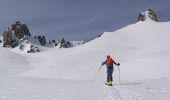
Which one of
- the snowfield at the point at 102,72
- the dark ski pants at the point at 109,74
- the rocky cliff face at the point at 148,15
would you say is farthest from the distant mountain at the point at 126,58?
the rocky cliff face at the point at 148,15

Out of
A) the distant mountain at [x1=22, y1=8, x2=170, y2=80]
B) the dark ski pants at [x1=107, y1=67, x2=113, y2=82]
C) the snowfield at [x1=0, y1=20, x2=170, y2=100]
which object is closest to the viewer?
the snowfield at [x1=0, y1=20, x2=170, y2=100]

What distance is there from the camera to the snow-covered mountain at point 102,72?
19906 millimetres

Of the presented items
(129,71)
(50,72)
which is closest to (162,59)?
(129,71)

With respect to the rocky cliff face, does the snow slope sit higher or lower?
lower

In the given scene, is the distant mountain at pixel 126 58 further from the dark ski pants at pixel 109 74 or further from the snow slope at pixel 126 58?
the dark ski pants at pixel 109 74

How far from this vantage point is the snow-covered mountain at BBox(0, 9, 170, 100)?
19.9m

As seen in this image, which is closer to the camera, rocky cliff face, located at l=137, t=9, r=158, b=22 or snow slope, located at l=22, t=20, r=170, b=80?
snow slope, located at l=22, t=20, r=170, b=80

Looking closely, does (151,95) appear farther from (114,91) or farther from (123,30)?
(123,30)


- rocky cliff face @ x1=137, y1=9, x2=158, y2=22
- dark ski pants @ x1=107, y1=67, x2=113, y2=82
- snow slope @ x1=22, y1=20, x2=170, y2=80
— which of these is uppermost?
rocky cliff face @ x1=137, y1=9, x2=158, y2=22

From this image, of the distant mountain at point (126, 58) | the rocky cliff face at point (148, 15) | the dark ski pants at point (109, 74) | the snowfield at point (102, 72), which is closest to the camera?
the snowfield at point (102, 72)

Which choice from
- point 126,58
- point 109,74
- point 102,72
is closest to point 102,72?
point 102,72

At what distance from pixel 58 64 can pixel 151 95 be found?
3442 cm

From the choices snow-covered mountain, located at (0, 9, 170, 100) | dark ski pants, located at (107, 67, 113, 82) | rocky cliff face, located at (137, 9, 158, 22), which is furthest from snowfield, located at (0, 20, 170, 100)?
rocky cliff face, located at (137, 9, 158, 22)

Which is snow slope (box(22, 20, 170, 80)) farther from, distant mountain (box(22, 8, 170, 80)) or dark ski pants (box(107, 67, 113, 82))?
dark ski pants (box(107, 67, 113, 82))
